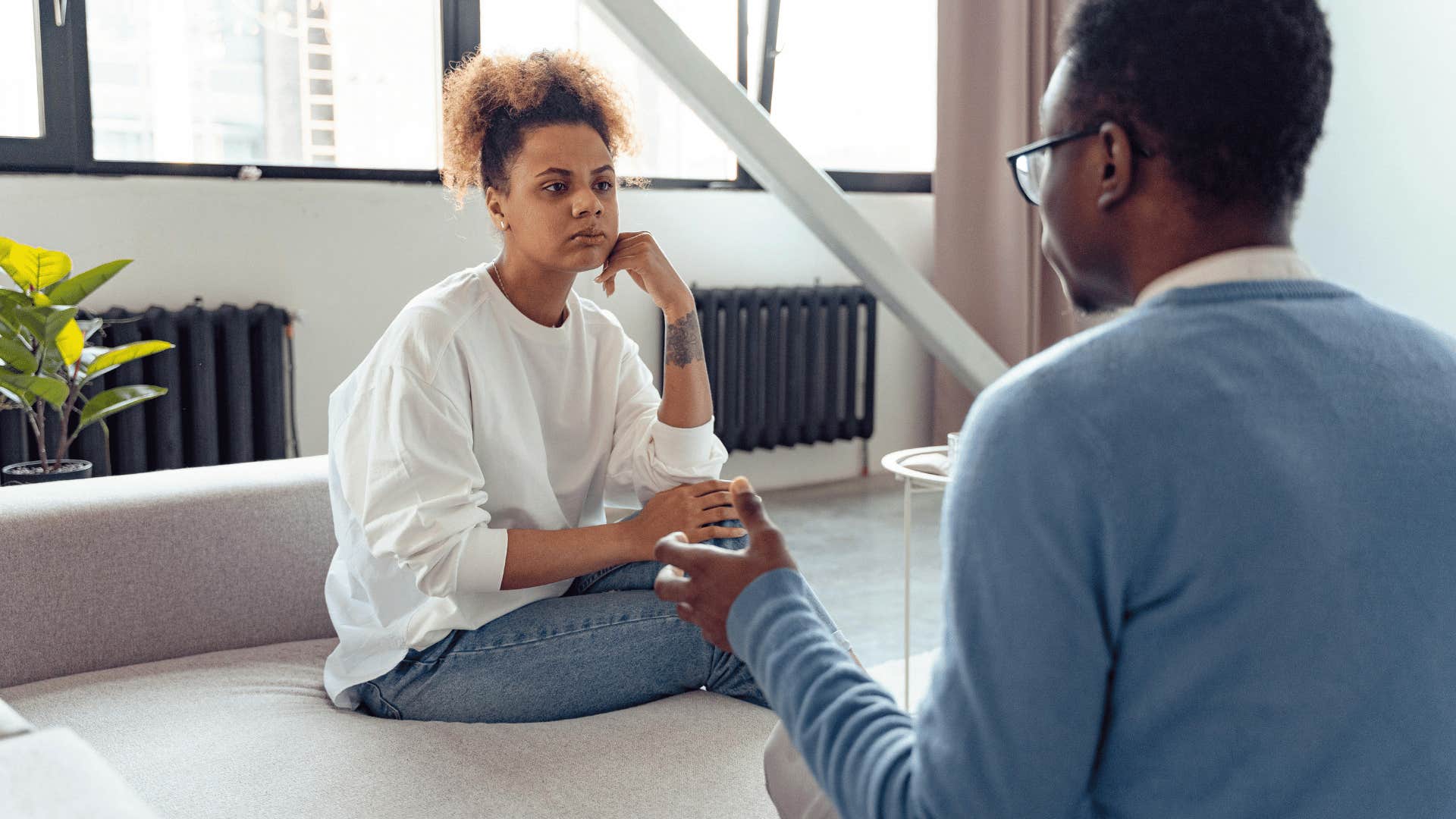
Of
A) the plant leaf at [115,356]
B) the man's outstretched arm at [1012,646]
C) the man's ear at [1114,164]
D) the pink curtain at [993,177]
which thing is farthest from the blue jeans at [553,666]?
the pink curtain at [993,177]

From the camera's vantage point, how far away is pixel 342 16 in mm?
3381

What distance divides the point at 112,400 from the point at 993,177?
304 centimetres

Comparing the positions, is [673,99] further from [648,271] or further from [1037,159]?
[1037,159]

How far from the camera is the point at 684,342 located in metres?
1.68

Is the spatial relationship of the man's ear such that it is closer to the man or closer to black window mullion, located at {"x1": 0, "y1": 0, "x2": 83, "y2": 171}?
the man

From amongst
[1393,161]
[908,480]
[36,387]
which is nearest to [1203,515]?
[908,480]

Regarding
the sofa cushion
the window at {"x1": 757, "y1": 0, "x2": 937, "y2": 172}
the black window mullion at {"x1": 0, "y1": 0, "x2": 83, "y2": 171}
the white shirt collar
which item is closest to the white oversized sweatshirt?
Answer: the sofa cushion

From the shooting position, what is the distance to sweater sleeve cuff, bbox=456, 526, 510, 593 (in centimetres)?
135

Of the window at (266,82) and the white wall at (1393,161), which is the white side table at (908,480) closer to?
the white wall at (1393,161)

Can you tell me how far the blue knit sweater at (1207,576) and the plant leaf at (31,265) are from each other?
2.10 metres

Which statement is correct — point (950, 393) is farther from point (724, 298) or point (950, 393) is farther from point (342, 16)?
point (342, 16)

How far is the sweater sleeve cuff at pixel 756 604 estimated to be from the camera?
74 cm

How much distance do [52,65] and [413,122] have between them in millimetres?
940

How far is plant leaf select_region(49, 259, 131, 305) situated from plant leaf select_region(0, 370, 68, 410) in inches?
6.3
